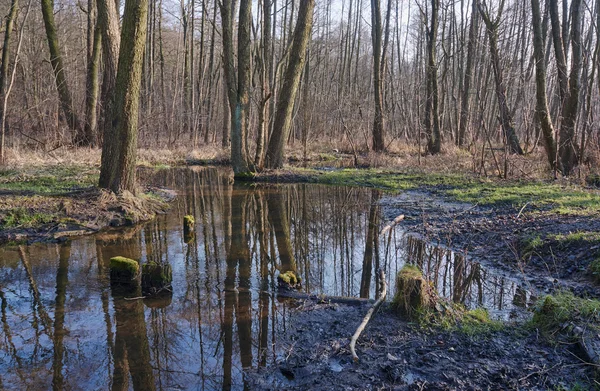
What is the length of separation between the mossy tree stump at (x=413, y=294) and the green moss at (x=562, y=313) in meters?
1.04

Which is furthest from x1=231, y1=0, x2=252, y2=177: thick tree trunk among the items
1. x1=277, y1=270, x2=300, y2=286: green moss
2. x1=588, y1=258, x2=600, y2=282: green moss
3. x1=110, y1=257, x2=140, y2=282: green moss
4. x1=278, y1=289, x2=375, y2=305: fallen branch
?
x1=588, y1=258, x2=600, y2=282: green moss

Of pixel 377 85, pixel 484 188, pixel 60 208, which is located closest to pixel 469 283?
pixel 484 188

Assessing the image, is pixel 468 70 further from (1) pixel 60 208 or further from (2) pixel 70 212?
(1) pixel 60 208

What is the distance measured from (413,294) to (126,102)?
24.9ft

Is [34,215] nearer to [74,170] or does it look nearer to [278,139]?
[74,170]

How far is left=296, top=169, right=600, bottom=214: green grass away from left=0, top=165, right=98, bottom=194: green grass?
7622 mm

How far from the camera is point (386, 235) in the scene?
28.2 feet

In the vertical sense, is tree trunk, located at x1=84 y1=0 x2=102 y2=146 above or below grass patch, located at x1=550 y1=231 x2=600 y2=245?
above

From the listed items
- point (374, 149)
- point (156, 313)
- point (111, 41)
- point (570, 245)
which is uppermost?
point (111, 41)

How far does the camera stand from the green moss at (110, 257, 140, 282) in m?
5.89

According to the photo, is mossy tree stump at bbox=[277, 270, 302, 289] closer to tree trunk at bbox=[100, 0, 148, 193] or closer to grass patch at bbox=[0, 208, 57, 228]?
grass patch at bbox=[0, 208, 57, 228]

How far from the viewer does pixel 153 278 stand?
5742mm

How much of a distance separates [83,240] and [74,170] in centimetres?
682

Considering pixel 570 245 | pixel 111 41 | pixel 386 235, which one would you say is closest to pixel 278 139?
pixel 111 41
